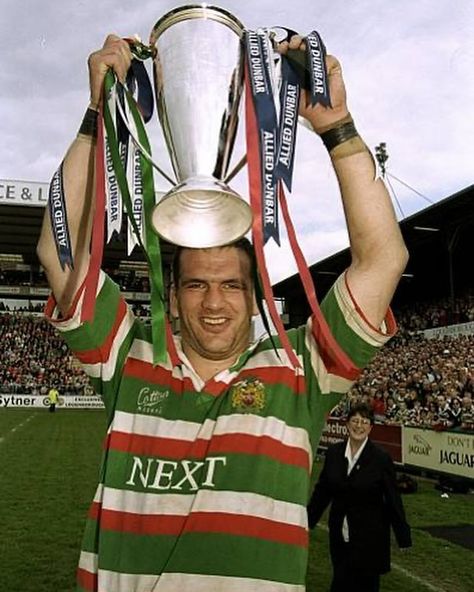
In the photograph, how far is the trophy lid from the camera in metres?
2.15

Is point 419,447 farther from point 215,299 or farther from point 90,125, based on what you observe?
point 90,125

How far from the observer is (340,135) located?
229cm

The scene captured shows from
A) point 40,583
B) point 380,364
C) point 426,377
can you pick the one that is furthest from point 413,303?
point 40,583

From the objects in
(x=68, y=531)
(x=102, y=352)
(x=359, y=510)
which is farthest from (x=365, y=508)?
(x=68, y=531)

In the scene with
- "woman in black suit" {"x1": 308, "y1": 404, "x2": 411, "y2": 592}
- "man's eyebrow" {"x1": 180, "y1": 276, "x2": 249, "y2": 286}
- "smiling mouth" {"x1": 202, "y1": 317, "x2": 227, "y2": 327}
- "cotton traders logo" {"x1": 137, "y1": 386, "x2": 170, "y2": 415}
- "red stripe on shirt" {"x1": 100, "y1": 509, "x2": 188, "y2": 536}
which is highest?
"man's eyebrow" {"x1": 180, "y1": 276, "x2": 249, "y2": 286}

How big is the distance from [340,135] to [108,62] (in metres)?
0.73

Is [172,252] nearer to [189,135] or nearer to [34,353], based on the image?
[189,135]

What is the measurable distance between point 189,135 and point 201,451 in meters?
0.92

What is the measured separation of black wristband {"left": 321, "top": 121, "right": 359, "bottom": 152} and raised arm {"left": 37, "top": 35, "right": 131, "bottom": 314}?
0.66m

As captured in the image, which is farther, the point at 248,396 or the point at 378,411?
the point at 378,411

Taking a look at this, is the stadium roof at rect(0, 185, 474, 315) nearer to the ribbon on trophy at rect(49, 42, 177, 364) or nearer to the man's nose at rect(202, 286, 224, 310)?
the ribbon on trophy at rect(49, 42, 177, 364)

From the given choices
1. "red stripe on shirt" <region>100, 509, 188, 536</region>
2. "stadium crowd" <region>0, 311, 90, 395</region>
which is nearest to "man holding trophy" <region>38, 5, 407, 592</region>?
"red stripe on shirt" <region>100, 509, 188, 536</region>

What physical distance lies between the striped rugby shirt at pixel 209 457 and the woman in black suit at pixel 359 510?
3166 millimetres

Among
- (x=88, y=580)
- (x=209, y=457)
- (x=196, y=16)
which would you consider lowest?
(x=88, y=580)
